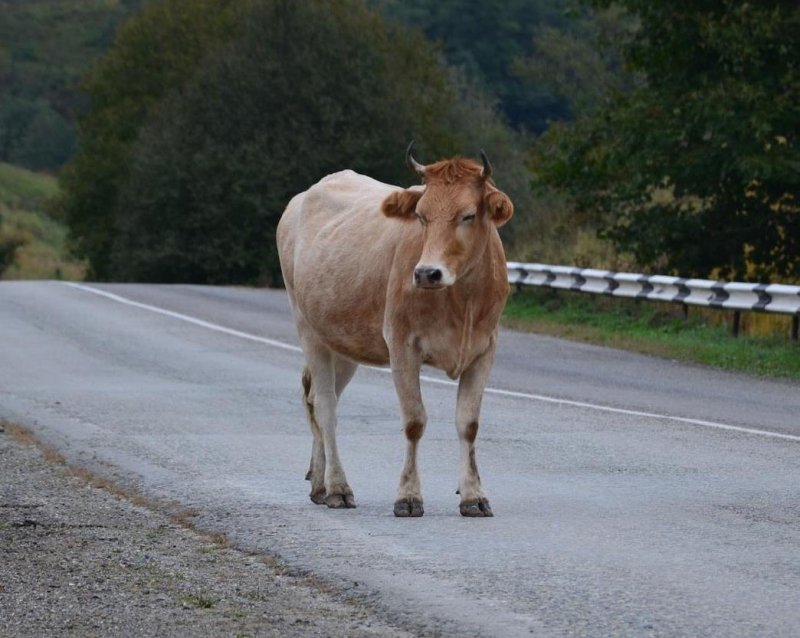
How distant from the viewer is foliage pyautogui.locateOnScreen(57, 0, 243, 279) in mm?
70875

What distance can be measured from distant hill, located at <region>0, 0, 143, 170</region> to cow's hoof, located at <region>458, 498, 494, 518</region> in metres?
69.3

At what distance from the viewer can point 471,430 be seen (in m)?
9.99

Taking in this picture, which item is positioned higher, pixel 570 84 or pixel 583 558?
pixel 570 84

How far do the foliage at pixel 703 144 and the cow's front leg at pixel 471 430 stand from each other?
1569cm

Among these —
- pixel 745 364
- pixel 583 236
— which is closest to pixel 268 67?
pixel 583 236

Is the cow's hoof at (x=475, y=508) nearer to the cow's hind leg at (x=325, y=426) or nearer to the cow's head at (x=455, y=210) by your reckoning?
the cow's hind leg at (x=325, y=426)

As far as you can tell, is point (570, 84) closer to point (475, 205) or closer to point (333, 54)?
point (333, 54)

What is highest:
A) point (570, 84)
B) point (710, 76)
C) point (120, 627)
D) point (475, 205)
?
point (570, 84)

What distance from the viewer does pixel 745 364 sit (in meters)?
20.7

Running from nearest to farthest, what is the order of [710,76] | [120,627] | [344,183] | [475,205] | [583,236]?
[120,627] → [475,205] → [344,183] → [710,76] → [583,236]

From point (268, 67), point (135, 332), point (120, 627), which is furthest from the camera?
point (268, 67)

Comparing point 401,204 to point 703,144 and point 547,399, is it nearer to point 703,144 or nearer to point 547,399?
point 547,399

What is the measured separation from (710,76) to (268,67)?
31.1 m

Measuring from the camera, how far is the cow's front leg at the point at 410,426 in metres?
9.81
